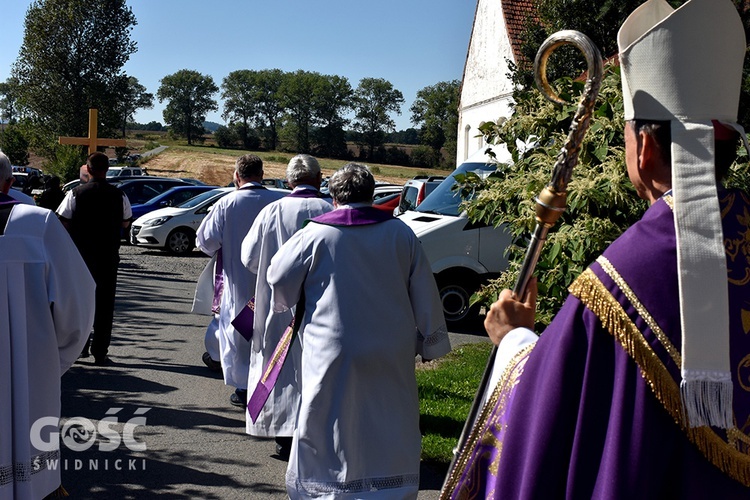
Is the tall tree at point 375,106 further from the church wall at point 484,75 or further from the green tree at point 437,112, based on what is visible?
the church wall at point 484,75

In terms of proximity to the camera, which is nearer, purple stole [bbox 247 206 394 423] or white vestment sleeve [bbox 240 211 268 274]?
purple stole [bbox 247 206 394 423]

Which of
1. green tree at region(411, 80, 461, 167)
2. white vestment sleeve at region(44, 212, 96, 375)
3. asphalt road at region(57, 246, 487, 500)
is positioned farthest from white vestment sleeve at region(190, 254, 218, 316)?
green tree at region(411, 80, 461, 167)

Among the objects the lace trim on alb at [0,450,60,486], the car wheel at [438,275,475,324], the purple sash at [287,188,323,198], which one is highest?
the purple sash at [287,188,323,198]

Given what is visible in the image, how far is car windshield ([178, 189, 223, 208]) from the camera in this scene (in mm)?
20688

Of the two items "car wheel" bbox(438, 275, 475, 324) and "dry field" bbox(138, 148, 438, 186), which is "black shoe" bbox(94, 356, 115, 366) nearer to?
"car wheel" bbox(438, 275, 475, 324)

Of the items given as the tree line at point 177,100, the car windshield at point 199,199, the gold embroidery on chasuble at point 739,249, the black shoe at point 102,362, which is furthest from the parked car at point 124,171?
the gold embroidery on chasuble at point 739,249

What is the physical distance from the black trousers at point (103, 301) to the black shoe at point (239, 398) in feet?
5.98

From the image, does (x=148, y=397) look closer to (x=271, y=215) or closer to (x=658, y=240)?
(x=271, y=215)

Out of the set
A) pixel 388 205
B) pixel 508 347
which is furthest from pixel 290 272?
pixel 508 347

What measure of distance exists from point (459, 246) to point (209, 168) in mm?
62078

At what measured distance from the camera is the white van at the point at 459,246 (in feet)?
34.9

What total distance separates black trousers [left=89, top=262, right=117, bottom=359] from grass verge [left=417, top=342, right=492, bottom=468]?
9.87ft

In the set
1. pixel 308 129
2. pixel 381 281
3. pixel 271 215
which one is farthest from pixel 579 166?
pixel 308 129

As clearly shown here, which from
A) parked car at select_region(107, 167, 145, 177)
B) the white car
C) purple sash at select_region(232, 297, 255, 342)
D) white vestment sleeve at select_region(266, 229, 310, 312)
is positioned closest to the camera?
white vestment sleeve at select_region(266, 229, 310, 312)
